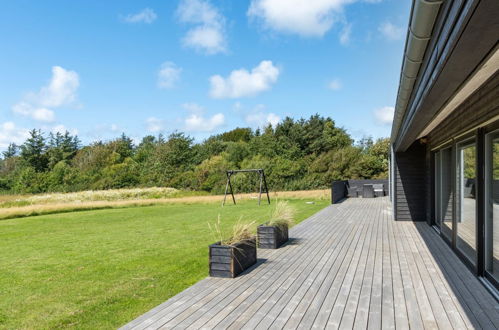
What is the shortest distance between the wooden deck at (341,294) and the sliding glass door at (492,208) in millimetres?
268

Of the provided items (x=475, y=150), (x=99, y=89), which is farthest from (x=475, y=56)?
(x=99, y=89)

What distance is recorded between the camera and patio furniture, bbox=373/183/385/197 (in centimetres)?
1786

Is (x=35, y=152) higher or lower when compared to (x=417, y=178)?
higher

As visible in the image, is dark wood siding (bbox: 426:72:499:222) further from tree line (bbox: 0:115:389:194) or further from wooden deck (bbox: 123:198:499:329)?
tree line (bbox: 0:115:389:194)

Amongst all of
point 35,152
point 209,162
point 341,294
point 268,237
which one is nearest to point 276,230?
point 268,237

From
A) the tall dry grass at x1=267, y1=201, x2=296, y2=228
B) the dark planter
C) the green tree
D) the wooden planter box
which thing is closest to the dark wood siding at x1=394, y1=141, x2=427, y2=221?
the tall dry grass at x1=267, y1=201, x2=296, y2=228

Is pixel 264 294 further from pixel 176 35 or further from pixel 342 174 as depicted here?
pixel 342 174

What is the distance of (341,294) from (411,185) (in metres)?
6.47

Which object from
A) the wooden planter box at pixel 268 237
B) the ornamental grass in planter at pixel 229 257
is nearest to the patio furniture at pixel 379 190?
the wooden planter box at pixel 268 237

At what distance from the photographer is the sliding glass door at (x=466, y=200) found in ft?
14.6

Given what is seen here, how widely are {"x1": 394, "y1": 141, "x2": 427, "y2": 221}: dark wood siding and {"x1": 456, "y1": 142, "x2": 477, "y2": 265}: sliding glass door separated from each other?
4083 mm

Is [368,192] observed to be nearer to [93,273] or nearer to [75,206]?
[75,206]

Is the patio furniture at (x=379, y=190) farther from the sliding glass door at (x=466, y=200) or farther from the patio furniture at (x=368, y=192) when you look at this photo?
the sliding glass door at (x=466, y=200)

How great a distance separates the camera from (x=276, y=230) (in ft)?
20.0
